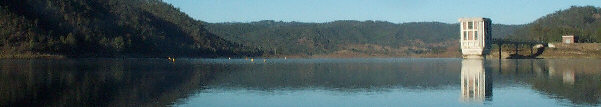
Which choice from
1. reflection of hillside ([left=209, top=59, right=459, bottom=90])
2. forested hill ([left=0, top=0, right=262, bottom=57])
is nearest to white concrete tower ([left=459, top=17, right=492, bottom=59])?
forested hill ([left=0, top=0, right=262, bottom=57])

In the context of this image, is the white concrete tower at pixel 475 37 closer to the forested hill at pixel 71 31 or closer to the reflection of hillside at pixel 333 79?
the forested hill at pixel 71 31

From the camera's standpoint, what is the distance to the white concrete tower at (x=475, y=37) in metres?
176

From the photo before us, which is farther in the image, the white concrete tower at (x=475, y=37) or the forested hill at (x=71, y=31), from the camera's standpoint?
the white concrete tower at (x=475, y=37)

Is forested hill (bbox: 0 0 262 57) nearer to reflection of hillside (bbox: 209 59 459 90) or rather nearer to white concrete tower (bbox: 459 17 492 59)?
white concrete tower (bbox: 459 17 492 59)

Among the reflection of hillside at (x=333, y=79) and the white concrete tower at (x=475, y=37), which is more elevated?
the white concrete tower at (x=475, y=37)

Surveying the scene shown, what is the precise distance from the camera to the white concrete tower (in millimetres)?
176500

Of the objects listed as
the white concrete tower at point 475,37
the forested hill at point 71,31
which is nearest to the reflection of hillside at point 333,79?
the forested hill at point 71,31

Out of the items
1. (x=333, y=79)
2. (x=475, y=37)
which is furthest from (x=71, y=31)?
(x=333, y=79)

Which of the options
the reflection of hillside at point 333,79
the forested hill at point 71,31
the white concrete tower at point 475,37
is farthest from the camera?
the white concrete tower at point 475,37

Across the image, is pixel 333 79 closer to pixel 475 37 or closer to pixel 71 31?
pixel 71 31

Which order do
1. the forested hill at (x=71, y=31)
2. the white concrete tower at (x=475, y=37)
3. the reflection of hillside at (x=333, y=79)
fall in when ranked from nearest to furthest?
1. the reflection of hillside at (x=333, y=79)
2. the forested hill at (x=71, y=31)
3. the white concrete tower at (x=475, y=37)

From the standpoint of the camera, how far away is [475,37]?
180m

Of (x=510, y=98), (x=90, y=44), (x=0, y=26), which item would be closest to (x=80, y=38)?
Answer: (x=90, y=44)

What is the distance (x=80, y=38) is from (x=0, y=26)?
2475cm
